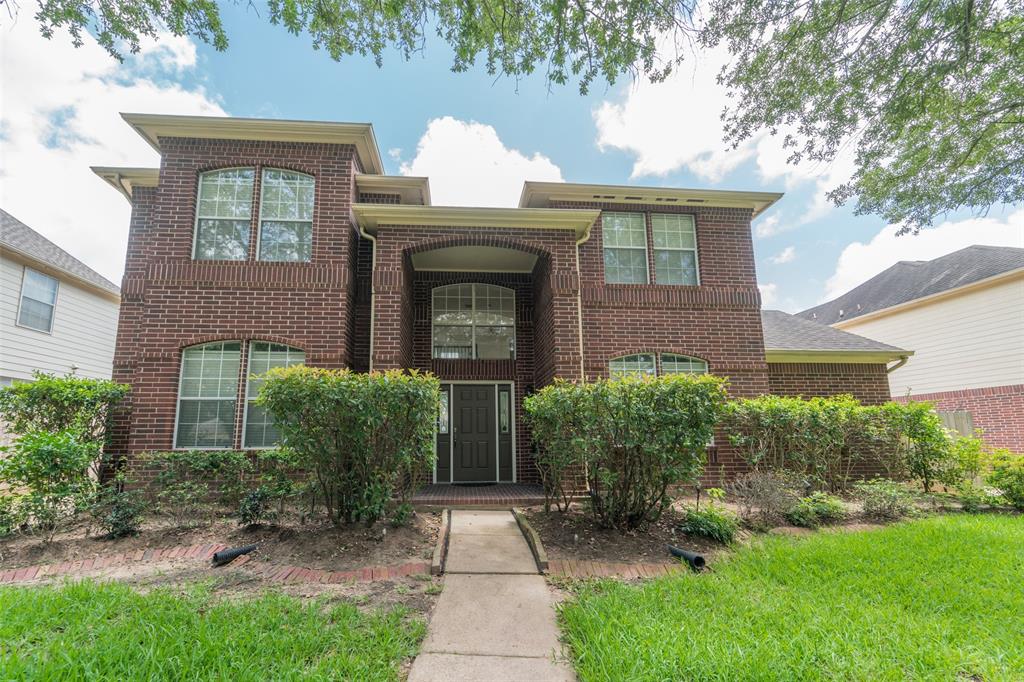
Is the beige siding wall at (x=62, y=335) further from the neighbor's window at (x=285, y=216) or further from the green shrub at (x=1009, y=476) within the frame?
the green shrub at (x=1009, y=476)

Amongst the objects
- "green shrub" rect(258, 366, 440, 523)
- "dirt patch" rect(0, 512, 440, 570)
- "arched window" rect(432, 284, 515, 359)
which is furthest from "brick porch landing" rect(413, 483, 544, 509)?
"arched window" rect(432, 284, 515, 359)

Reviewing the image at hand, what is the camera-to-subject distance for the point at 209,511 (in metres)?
5.56

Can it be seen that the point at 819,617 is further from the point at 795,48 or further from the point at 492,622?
the point at 795,48

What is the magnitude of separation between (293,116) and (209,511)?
20.7 ft

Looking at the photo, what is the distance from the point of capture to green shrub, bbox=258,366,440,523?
478 cm

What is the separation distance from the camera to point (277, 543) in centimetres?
471

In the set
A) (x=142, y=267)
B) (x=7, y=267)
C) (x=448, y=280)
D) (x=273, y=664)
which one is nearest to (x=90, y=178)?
(x=142, y=267)

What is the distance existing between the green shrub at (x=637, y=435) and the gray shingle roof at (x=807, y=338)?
17.6 ft

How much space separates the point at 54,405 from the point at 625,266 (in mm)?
9075


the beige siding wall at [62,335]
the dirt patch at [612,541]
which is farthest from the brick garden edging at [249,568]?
the beige siding wall at [62,335]

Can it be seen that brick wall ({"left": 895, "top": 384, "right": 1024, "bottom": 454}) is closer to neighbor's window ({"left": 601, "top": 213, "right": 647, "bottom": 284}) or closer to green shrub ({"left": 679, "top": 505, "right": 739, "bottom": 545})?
neighbor's window ({"left": 601, "top": 213, "right": 647, "bottom": 284})

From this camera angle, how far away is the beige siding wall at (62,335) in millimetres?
9930

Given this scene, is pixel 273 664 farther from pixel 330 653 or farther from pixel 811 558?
pixel 811 558

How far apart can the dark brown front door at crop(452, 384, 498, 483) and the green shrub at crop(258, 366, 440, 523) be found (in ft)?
12.7
